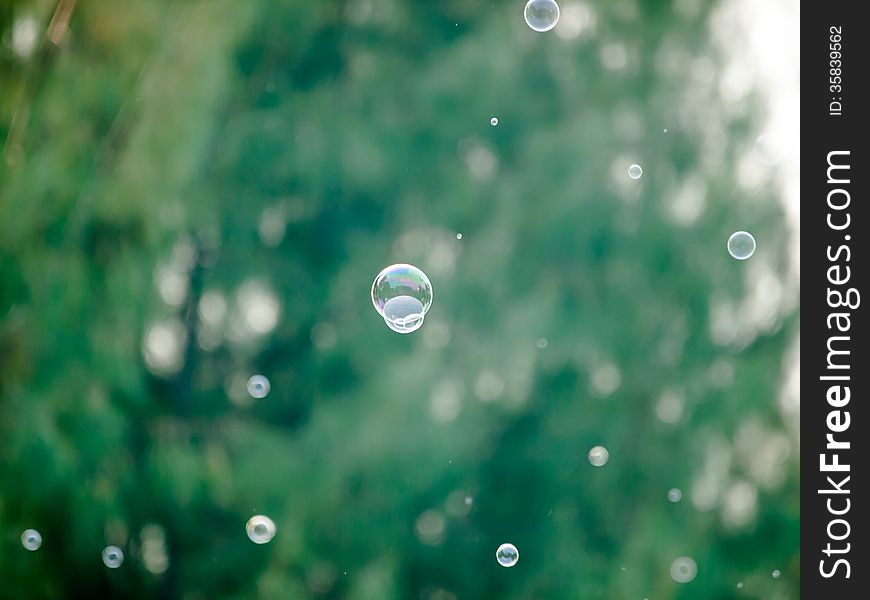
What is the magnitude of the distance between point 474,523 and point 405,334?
1.53ft

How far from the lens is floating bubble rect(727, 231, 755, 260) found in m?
1.91

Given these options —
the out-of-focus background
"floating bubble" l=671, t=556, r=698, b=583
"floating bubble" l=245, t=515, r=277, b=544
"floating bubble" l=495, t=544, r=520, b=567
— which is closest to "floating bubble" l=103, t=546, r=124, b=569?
the out-of-focus background

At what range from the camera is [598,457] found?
1.92m

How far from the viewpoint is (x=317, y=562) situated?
1.87 m

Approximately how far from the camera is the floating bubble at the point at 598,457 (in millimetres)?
1917

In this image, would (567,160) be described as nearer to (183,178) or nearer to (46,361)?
(183,178)

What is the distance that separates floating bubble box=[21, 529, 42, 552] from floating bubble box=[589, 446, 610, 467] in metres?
1.26

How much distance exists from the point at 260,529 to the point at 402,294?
75cm

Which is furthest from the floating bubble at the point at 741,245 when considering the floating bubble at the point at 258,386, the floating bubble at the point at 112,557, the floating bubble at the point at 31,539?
the floating bubble at the point at 31,539

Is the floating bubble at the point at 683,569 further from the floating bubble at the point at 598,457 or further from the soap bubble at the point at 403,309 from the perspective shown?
the soap bubble at the point at 403,309
